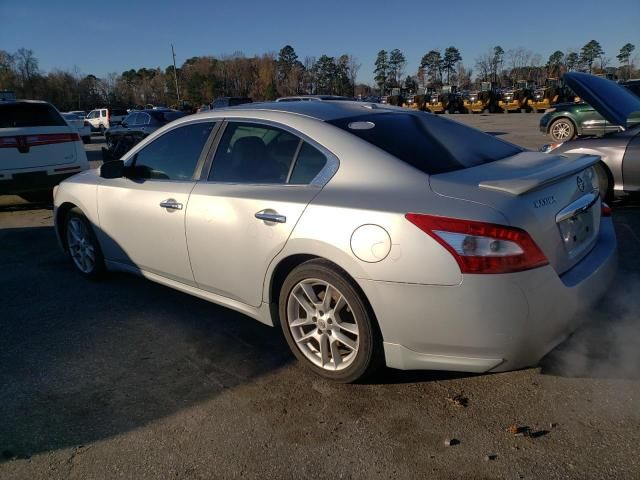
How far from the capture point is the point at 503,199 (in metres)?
2.41

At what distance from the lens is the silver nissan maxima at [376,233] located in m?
2.36

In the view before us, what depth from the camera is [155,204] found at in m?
3.79

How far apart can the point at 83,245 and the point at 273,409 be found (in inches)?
117

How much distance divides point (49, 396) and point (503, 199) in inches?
106

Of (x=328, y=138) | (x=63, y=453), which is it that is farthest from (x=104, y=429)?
(x=328, y=138)

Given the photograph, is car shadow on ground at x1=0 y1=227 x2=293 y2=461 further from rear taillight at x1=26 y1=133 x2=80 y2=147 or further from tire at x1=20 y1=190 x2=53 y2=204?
tire at x1=20 y1=190 x2=53 y2=204

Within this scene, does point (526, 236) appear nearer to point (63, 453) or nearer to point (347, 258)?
point (347, 258)

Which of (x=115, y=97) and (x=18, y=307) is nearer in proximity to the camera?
(x=18, y=307)

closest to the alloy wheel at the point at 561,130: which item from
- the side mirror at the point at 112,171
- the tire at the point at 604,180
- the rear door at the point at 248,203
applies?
the tire at the point at 604,180

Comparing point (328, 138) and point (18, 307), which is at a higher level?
point (328, 138)

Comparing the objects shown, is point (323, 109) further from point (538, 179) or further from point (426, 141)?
point (538, 179)

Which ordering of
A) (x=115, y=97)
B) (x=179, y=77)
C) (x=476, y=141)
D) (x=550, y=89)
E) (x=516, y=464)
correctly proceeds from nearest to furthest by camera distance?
1. (x=516, y=464)
2. (x=476, y=141)
3. (x=550, y=89)
4. (x=115, y=97)
5. (x=179, y=77)

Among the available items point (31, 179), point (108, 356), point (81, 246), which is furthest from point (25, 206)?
point (108, 356)

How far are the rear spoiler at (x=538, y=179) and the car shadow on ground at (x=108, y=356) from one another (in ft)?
5.43
